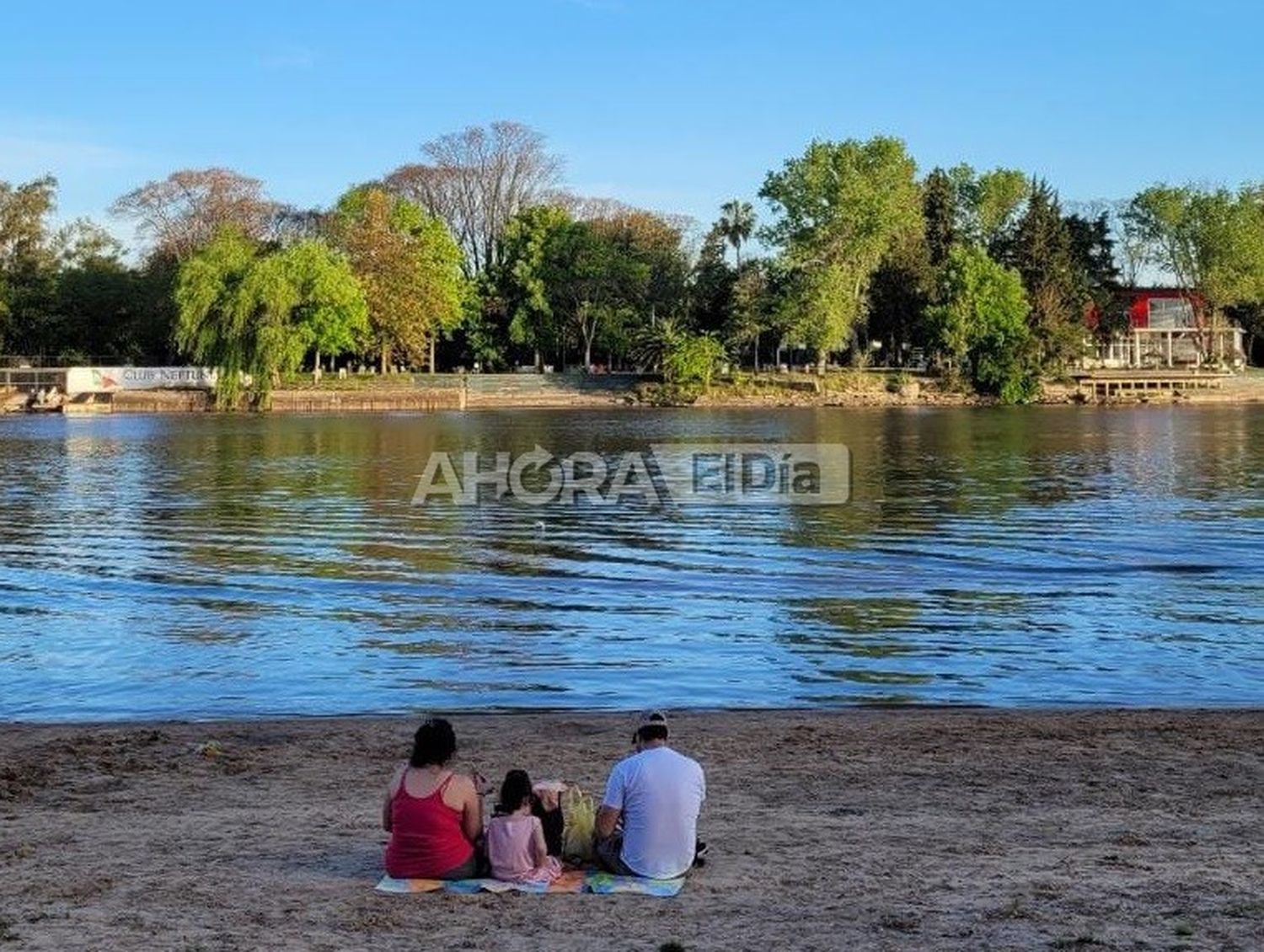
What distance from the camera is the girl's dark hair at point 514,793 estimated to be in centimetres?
840

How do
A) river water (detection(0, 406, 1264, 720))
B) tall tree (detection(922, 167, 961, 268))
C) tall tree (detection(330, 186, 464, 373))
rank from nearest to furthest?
river water (detection(0, 406, 1264, 720)), tall tree (detection(330, 186, 464, 373)), tall tree (detection(922, 167, 961, 268))

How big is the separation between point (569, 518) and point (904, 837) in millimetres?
23298

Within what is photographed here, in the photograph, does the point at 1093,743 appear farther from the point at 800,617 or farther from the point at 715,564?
the point at 715,564

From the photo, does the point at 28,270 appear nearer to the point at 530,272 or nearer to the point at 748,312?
the point at 530,272

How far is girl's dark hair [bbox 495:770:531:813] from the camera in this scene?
8398 mm

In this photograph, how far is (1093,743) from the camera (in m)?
A: 11.9

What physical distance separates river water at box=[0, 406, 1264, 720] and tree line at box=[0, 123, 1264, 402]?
61309 mm

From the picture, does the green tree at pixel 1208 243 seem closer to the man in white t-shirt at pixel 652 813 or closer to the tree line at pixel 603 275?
the tree line at pixel 603 275

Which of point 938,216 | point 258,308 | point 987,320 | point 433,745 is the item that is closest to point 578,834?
point 433,745

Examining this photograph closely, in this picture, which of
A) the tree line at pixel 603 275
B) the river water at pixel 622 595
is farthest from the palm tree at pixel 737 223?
the river water at pixel 622 595

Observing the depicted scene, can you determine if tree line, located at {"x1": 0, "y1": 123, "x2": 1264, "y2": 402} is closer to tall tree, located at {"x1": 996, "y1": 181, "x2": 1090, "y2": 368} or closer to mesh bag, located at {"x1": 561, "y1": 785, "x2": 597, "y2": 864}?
tall tree, located at {"x1": 996, "y1": 181, "x2": 1090, "y2": 368}

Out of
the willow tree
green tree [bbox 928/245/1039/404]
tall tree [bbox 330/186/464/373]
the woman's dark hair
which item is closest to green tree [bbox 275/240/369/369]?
the willow tree

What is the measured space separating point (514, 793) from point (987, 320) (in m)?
104

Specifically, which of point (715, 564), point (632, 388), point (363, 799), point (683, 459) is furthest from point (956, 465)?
point (632, 388)
